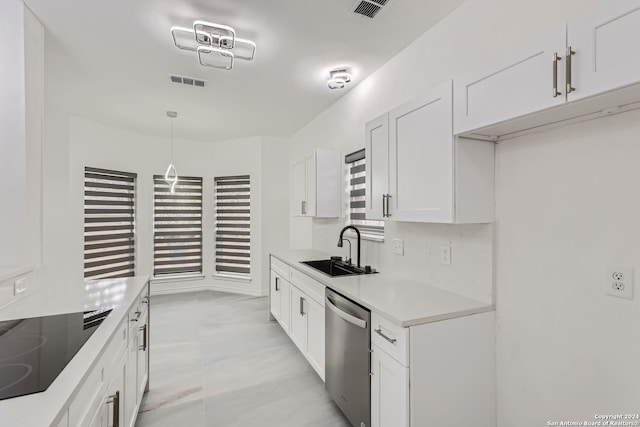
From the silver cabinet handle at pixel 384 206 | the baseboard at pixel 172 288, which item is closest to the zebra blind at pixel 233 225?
the baseboard at pixel 172 288

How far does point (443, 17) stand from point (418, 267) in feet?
5.98

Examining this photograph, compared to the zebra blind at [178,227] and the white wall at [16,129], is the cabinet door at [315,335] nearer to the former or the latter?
the white wall at [16,129]

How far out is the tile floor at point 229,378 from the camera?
7.37ft

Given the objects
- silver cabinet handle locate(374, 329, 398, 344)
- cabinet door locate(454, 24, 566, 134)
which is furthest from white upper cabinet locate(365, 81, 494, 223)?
silver cabinet handle locate(374, 329, 398, 344)

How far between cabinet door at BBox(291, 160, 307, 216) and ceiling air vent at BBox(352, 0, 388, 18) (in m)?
2.06

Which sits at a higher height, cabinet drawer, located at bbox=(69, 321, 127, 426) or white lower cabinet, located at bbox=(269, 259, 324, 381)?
cabinet drawer, located at bbox=(69, 321, 127, 426)

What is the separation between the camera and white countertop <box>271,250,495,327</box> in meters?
1.66

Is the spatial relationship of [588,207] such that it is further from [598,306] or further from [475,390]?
[475,390]

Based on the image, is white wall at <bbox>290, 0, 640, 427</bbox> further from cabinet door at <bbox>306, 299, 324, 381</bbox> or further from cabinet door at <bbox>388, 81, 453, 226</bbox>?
cabinet door at <bbox>306, 299, 324, 381</bbox>

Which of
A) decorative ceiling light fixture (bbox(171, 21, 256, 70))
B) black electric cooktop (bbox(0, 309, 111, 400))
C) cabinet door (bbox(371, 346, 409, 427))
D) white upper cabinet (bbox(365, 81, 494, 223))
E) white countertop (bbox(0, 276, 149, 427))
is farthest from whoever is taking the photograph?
decorative ceiling light fixture (bbox(171, 21, 256, 70))

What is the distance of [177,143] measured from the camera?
549cm

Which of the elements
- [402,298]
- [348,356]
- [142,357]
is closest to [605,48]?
[402,298]

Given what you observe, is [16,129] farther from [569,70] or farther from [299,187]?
[569,70]

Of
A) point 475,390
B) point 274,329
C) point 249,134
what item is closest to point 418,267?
point 475,390
